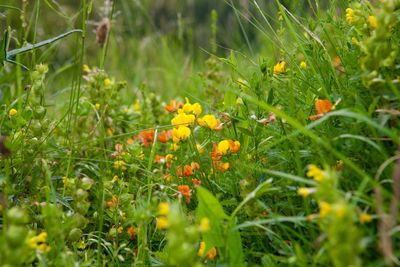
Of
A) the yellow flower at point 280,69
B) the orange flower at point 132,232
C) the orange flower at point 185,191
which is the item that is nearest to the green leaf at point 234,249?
the orange flower at point 185,191

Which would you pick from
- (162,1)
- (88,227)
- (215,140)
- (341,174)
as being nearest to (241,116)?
(215,140)

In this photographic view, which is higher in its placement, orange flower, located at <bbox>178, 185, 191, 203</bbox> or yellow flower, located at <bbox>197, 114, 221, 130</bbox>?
yellow flower, located at <bbox>197, 114, 221, 130</bbox>

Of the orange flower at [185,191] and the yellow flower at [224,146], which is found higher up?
the yellow flower at [224,146]

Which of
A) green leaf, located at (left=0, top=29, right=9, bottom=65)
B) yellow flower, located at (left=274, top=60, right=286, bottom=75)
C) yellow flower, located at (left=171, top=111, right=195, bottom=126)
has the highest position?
green leaf, located at (left=0, top=29, right=9, bottom=65)

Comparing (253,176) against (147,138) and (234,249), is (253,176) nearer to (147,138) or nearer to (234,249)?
(234,249)

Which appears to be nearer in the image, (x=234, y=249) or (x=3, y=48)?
(x=234, y=249)

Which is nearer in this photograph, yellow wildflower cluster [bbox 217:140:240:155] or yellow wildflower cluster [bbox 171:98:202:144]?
yellow wildflower cluster [bbox 217:140:240:155]

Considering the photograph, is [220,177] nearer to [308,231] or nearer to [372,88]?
[308,231]

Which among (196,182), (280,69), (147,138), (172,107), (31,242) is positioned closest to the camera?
(31,242)

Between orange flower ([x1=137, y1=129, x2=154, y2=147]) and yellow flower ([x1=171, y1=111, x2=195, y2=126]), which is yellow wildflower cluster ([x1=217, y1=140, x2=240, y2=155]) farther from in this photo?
orange flower ([x1=137, y1=129, x2=154, y2=147])

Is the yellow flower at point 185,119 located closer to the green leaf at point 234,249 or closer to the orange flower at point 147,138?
the orange flower at point 147,138

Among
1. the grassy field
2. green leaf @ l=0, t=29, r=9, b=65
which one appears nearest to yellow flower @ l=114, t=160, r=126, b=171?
the grassy field

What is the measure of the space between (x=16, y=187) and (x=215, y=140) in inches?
21.8

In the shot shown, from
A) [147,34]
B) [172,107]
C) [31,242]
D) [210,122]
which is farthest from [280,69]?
[147,34]
